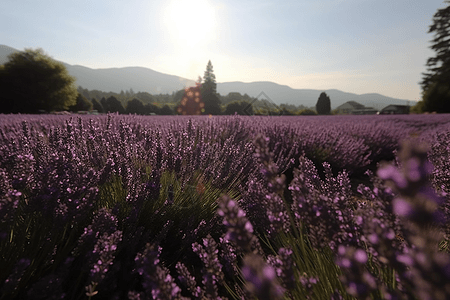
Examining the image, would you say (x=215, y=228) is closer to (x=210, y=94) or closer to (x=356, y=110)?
(x=210, y=94)

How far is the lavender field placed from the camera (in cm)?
45

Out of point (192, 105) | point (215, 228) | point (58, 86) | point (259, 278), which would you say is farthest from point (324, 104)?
point (259, 278)

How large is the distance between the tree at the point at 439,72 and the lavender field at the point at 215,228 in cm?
3938

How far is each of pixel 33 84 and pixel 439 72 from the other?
53085 mm

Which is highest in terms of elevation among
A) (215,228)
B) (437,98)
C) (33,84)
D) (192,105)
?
(33,84)

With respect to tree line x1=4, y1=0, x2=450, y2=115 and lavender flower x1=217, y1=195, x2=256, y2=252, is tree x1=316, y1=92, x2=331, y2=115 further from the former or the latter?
lavender flower x1=217, y1=195, x2=256, y2=252

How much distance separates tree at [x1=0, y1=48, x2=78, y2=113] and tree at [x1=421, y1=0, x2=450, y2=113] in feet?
156

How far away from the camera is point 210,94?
45.2 meters

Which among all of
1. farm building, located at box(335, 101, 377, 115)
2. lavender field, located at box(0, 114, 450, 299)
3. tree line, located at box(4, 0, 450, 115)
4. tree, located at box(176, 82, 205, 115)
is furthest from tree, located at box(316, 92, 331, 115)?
lavender field, located at box(0, 114, 450, 299)

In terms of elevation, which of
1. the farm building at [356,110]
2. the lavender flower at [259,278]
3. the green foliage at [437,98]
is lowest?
the farm building at [356,110]

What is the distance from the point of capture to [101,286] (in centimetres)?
114

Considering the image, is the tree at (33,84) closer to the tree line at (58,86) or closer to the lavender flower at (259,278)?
the tree line at (58,86)

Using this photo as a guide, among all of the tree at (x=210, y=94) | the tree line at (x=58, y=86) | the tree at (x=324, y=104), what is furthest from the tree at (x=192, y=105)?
the tree at (x=324, y=104)

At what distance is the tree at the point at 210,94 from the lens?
38506 mm
